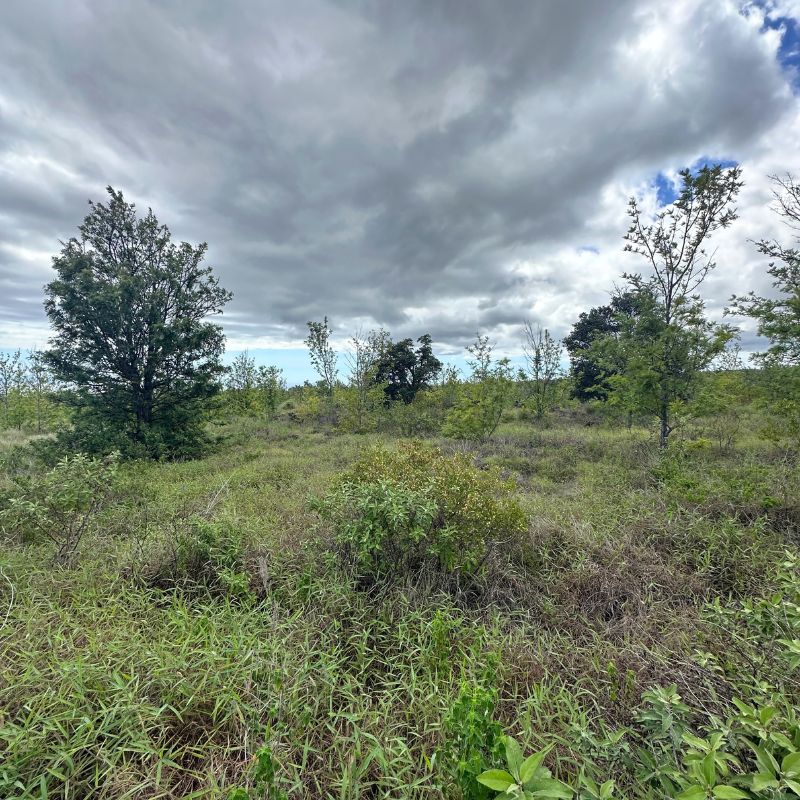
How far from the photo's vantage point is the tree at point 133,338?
8.95m

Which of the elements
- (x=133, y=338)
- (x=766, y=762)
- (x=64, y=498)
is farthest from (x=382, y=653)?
(x=133, y=338)

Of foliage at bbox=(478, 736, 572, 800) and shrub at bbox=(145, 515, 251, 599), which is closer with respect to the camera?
foliage at bbox=(478, 736, 572, 800)

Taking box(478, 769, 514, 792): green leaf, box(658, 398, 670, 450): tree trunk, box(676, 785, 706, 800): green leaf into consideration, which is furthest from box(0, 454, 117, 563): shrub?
box(658, 398, 670, 450): tree trunk

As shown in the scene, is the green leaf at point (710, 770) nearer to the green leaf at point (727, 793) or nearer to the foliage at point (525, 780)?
the green leaf at point (727, 793)

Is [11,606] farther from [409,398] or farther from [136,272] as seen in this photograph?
[409,398]

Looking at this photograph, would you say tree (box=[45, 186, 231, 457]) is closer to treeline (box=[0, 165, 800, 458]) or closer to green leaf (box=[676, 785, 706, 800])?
treeline (box=[0, 165, 800, 458])

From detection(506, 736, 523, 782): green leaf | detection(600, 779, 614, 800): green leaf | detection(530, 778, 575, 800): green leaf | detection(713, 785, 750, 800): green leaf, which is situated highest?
detection(713, 785, 750, 800): green leaf

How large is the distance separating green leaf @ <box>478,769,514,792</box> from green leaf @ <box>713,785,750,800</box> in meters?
0.60

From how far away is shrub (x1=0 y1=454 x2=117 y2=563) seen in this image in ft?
11.6

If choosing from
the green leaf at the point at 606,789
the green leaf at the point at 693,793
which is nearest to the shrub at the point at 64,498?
the green leaf at the point at 606,789

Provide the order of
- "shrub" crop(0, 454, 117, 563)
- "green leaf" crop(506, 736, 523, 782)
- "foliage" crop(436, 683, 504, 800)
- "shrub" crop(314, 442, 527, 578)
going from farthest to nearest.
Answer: "shrub" crop(0, 454, 117, 563) < "shrub" crop(314, 442, 527, 578) < "foliage" crop(436, 683, 504, 800) < "green leaf" crop(506, 736, 523, 782)

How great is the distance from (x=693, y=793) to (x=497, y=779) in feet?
1.94

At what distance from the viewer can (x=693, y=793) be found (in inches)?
43.2

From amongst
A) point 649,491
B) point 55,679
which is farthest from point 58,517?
point 649,491
